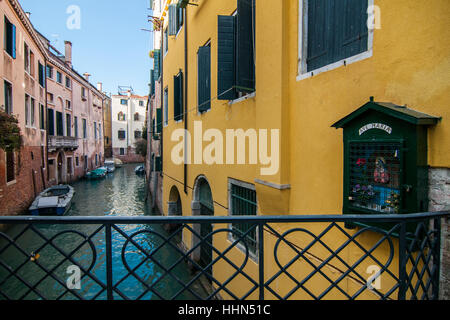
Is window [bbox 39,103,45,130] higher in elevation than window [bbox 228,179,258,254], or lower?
higher

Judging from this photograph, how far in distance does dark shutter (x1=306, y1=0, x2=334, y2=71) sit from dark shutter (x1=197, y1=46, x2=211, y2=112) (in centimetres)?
351

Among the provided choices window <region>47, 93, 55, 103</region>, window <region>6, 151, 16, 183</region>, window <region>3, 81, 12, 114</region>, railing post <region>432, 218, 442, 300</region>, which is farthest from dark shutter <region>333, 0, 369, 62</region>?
window <region>47, 93, 55, 103</region>

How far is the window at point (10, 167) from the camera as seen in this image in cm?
1199

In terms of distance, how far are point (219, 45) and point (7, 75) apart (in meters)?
11.9

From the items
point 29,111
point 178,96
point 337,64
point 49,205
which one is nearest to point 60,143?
point 29,111

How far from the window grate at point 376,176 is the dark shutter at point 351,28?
1117 millimetres

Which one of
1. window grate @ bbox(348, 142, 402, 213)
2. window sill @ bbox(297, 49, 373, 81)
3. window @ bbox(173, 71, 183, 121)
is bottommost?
window grate @ bbox(348, 142, 402, 213)

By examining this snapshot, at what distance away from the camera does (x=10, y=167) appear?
12.4 metres

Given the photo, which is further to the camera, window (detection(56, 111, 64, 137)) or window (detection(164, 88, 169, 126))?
window (detection(56, 111, 64, 137))

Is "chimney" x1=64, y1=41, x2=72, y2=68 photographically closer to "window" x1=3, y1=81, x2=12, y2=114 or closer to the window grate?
"window" x1=3, y1=81, x2=12, y2=114

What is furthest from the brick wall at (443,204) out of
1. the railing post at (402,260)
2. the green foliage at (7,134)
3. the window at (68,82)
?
the window at (68,82)

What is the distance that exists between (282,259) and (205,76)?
4.77m

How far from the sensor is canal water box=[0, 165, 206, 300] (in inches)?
75.9

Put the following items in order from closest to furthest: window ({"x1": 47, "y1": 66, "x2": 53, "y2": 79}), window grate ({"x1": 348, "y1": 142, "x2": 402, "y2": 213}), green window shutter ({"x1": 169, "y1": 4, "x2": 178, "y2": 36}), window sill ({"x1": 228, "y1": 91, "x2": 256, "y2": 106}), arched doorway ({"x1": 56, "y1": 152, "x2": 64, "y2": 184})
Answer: window grate ({"x1": 348, "y1": 142, "x2": 402, "y2": 213}), window sill ({"x1": 228, "y1": 91, "x2": 256, "y2": 106}), green window shutter ({"x1": 169, "y1": 4, "x2": 178, "y2": 36}), window ({"x1": 47, "y1": 66, "x2": 53, "y2": 79}), arched doorway ({"x1": 56, "y1": 152, "x2": 64, "y2": 184})
